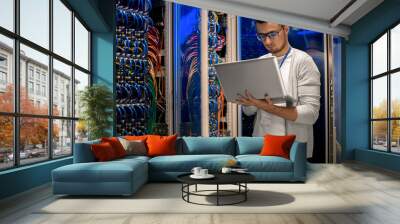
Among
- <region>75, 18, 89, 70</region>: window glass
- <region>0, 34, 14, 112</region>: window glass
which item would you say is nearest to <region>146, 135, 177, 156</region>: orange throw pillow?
<region>0, 34, 14, 112</region>: window glass

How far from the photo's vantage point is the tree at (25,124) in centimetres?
480

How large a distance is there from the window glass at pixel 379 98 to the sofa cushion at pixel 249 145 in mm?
3547

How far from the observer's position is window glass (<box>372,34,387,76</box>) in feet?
27.8

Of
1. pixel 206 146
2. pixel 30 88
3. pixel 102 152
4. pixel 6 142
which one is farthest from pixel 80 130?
pixel 6 142

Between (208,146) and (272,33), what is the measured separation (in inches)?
151

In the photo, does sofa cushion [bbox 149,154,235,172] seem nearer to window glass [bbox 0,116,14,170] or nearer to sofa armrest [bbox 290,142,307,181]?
sofa armrest [bbox 290,142,307,181]

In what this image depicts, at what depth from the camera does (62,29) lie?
6.87 meters

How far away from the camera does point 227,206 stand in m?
4.20

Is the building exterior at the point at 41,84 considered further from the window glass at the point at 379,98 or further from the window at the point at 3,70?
the window glass at the point at 379,98

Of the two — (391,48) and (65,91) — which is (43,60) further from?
(391,48)

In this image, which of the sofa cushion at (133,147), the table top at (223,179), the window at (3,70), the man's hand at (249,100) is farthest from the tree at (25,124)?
the man's hand at (249,100)

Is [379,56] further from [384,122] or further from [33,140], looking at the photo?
[33,140]

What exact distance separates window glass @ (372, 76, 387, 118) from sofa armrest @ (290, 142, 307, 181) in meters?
3.57

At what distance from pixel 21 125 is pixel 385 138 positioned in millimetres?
7180
